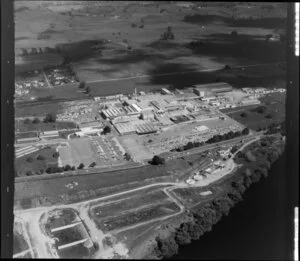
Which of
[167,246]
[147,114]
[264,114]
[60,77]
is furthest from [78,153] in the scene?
[264,114]

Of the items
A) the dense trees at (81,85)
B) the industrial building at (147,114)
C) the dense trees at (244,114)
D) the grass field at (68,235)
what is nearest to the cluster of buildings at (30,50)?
the dense trees at (81,85)

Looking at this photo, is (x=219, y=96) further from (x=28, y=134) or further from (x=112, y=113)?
(x=28, y=134)

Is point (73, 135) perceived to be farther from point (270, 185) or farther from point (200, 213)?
point (270, 185)

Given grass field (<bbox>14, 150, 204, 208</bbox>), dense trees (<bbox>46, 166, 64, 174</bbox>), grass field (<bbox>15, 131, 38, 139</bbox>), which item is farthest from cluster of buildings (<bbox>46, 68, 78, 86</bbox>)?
grass field (<bbox>14, 150, 204, 208</bbox>)

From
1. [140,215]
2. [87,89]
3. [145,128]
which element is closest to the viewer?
[140,215]

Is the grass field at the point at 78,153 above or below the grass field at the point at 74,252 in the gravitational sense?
above

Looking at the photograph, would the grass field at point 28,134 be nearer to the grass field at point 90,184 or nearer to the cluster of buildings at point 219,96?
the grass field at point 90,184
